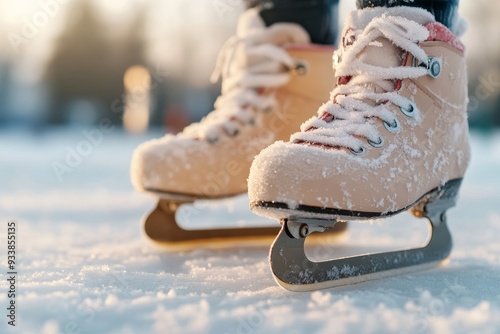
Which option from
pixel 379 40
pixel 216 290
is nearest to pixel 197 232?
pixel 216 290

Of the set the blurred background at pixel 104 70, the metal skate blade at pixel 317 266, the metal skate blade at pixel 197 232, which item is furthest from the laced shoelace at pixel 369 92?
the blurred background at pixel 104 70

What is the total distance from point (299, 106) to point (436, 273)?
610 mm

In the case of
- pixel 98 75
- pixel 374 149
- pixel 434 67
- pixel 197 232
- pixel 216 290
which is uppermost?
A: pixel 434 67

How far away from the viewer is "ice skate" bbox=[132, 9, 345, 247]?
1615 mm

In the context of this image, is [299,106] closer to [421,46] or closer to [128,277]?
[421,46]

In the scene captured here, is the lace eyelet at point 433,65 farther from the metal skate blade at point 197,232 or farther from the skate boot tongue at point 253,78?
the metal skate blade at point 197,232

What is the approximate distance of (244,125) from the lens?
1683 mm

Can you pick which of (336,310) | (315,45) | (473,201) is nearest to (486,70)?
(473,201)

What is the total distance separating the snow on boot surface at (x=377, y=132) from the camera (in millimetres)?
1061

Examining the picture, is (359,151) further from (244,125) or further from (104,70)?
(104,70)

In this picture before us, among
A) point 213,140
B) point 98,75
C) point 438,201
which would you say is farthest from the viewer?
point 98,75

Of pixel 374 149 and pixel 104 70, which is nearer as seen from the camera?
pixel 374 149

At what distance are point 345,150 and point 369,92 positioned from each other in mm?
156

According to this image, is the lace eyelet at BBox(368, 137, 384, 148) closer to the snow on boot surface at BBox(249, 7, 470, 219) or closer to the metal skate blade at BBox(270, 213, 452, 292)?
the snow on boot surface at BBox(249, 7, 470, 219)
